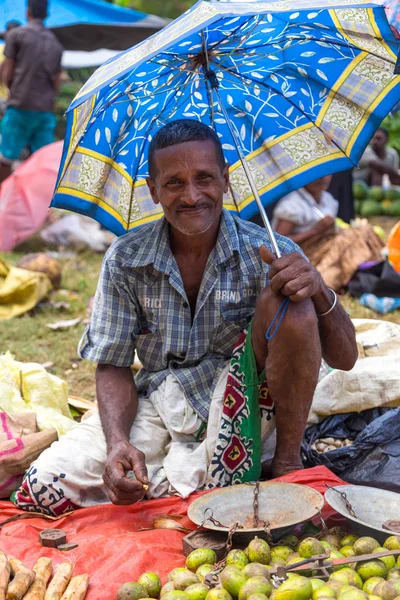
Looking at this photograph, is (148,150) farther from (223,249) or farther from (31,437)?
(31,437)

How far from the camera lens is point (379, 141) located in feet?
33.9

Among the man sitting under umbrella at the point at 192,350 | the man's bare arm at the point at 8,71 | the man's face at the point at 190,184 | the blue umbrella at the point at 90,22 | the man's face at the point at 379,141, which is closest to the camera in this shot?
the man sitting under umbrella at the point at 192,350

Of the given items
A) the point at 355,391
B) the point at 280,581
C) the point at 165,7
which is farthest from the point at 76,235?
the point at 165,7

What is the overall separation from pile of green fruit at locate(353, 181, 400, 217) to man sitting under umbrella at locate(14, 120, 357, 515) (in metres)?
7.47

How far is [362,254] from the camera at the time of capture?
254 inches

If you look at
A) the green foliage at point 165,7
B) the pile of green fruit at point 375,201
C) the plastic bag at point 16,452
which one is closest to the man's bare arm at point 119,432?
the plastic bag at point 16,452

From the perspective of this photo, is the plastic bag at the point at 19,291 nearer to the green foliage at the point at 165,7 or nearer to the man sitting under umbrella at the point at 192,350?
the man sitting under umbrella at the point at 192,350

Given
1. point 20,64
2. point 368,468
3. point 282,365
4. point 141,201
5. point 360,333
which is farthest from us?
point 20,64

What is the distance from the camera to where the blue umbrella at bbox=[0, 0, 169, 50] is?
38.8ft

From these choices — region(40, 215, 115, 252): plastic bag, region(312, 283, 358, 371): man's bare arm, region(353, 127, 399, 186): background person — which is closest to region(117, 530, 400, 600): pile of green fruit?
region(312, 283, 358, 371): man's bare arm

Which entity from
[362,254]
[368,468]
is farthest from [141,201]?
[362,254]

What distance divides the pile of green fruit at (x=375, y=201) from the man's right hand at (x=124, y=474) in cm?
805

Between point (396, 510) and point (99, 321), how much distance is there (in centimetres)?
137

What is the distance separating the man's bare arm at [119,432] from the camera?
2748 millimetres
